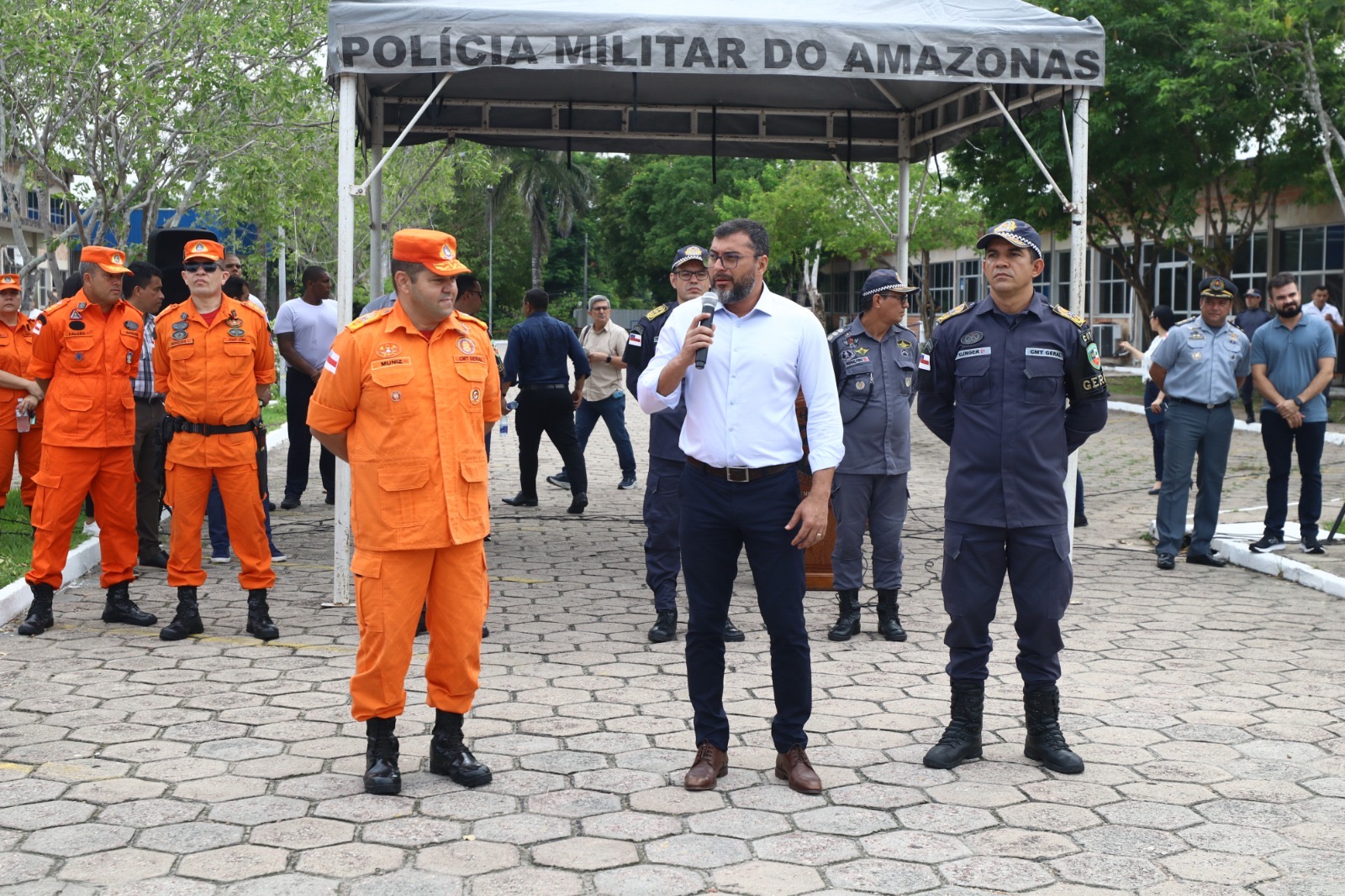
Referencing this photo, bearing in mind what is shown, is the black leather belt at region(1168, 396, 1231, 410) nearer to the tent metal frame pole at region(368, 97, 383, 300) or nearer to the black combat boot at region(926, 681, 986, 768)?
the black combat boot at region(926, 681, 986, 768)

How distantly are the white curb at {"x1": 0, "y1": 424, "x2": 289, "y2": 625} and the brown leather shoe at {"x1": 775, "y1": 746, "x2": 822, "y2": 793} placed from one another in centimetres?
441

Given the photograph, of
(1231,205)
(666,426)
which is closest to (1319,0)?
(1231,205)

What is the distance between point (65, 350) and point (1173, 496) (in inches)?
281

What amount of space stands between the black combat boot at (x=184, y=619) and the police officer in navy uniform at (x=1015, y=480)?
156 inches

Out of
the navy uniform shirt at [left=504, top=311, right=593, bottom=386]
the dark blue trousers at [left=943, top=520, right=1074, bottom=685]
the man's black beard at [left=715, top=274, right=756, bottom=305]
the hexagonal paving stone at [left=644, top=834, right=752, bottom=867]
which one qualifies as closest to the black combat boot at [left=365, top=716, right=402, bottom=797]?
the hexagonal paving stone at [left=644, top=834, right=752, bottom=867]

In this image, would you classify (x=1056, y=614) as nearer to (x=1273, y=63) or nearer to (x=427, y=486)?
(x=427, y=486)

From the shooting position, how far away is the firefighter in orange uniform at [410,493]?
4789mm

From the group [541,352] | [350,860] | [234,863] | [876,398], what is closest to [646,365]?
[876,398]

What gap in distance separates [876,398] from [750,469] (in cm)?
274

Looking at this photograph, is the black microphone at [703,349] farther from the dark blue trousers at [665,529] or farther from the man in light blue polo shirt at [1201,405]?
the man in light blue polo shirt at [1201,405]

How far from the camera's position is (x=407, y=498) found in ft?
15.7

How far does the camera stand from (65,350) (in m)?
7.34

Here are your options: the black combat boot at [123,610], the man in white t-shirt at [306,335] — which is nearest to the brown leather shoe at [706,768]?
the black combat boot at [123,610]

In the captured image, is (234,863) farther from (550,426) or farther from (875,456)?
(550,426)
